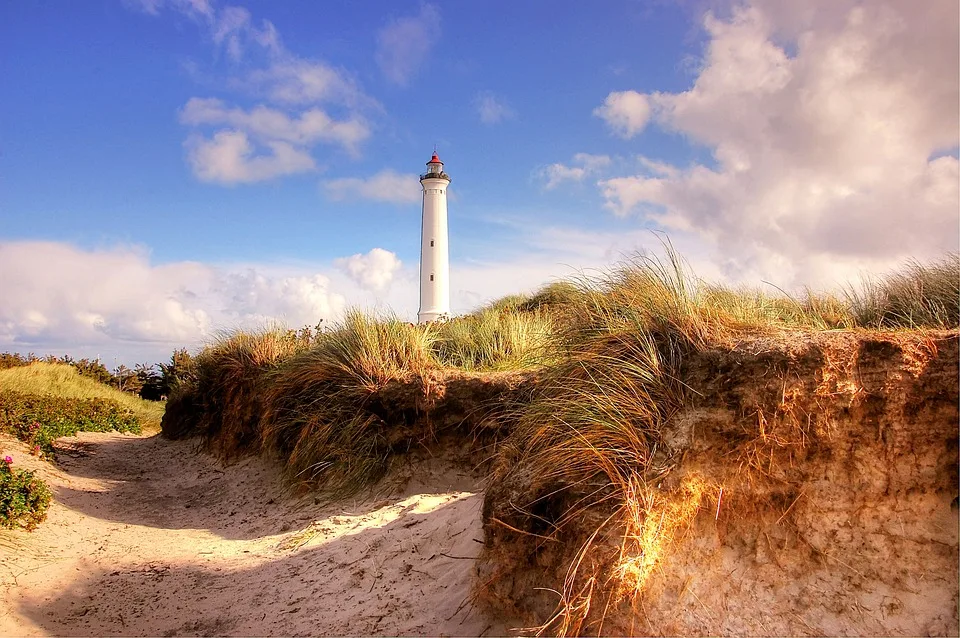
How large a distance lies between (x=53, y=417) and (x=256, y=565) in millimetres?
8910

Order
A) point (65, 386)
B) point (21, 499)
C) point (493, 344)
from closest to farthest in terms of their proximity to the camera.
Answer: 1. point (21, 499)
2. point (493, 344)
3. point (65, 386)

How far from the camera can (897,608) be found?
411cm

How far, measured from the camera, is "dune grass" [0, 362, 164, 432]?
15.6 m

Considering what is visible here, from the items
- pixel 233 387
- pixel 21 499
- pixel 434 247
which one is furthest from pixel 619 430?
pixel 434 247

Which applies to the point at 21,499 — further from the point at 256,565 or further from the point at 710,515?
the point at 710,515

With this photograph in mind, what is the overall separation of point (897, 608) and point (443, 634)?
312 cm

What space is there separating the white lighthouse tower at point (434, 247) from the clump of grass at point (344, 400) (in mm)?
23631

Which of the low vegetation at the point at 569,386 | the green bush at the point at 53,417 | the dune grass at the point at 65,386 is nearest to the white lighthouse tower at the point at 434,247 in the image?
the dune grass at the point at 65,386

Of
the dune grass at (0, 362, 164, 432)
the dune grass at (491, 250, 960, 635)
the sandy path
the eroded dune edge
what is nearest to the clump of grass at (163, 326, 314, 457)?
the sandy path

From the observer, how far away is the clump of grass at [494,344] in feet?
30.6

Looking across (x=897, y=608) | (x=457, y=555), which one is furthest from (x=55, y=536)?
(x=897, y=608)

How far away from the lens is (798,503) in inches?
172

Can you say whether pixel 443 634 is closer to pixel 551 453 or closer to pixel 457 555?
pixel 457 555

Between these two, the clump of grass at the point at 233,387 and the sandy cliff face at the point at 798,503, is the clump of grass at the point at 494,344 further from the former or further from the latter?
the sandy cliff face at the point at 798,503
